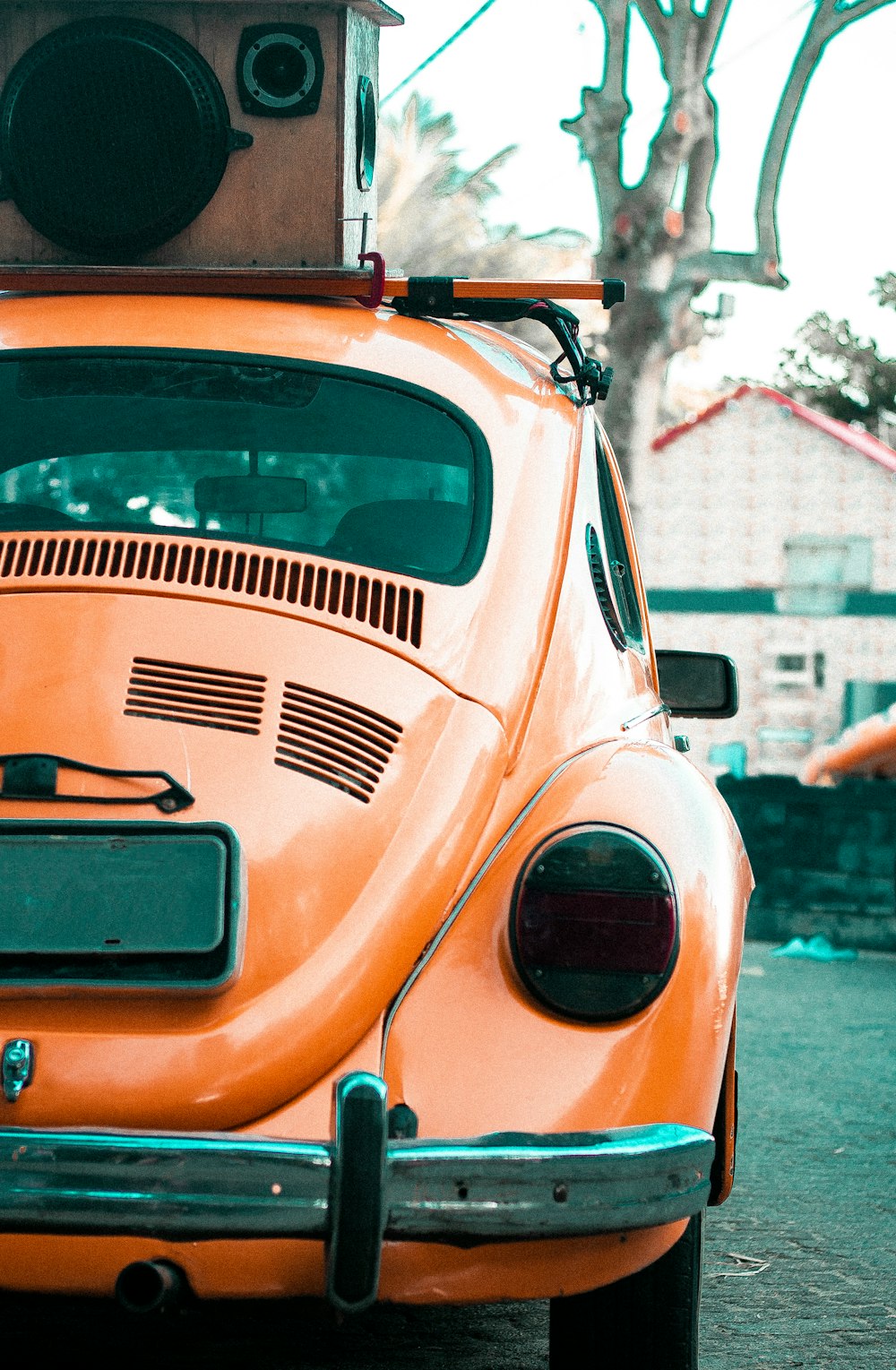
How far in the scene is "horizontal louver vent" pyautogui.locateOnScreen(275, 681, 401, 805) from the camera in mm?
2959

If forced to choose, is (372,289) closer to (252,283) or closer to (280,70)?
(252,283)

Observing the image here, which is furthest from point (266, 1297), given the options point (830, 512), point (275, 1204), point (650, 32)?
point (830, 512)

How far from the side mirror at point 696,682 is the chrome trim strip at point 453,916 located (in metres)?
1.69

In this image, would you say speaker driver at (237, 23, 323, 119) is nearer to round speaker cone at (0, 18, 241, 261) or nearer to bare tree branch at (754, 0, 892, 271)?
round speaker cone at (0, 18, 241, 261)

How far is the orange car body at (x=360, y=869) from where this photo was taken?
269 cm

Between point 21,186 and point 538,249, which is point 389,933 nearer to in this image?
point 21,186

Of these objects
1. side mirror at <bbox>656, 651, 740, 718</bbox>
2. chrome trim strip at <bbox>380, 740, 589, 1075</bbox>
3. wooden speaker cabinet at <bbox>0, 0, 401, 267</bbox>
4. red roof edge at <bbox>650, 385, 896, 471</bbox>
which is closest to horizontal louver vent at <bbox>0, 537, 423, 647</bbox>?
chrome trim strip at <bbox>380, 740, 589, 1075</bbox>

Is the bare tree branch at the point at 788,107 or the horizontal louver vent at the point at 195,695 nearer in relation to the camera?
the horizontal louver vent at the point at 195,695

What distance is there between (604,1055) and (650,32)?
13908mm

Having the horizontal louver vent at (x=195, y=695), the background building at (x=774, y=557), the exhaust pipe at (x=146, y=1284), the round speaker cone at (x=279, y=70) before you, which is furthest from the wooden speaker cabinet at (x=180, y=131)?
the background building at (x=774, y=557)

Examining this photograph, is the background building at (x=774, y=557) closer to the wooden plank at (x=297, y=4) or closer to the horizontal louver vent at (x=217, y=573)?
the wooden plank at (x=297, y=4)

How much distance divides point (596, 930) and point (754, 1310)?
5.98 feet

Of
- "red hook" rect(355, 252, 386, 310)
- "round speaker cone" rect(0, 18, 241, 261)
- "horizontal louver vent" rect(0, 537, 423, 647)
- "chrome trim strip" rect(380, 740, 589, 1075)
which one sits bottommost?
"chrome trim strip" rect(380, 740, 589, 1075)

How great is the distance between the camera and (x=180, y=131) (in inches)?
176
